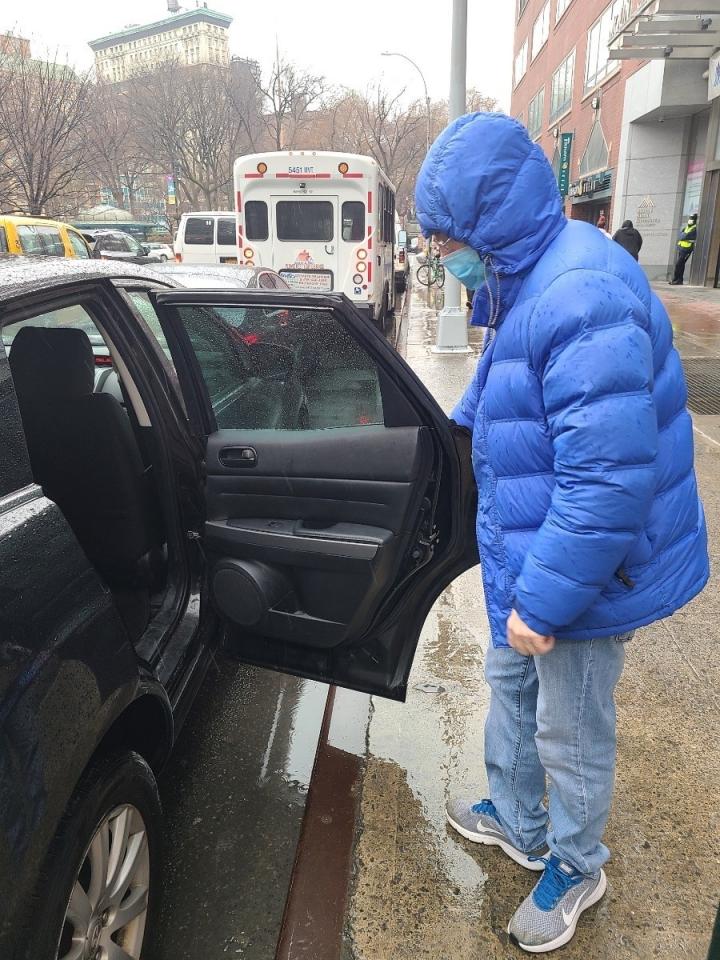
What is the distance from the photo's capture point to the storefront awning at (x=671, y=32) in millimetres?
13141

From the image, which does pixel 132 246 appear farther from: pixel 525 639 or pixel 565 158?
pixel 525 639

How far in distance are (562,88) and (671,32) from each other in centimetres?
1962

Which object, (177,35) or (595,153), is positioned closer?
(595,153)

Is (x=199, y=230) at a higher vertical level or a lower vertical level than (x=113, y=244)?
higher

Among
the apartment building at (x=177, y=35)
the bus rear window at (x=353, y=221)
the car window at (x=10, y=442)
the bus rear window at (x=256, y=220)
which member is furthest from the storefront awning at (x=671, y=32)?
the apartment building at (x=177, y=35)

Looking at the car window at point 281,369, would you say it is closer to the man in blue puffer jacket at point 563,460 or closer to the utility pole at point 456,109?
the man in blue puffer jacket at point 563,460

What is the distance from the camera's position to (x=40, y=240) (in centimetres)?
1084

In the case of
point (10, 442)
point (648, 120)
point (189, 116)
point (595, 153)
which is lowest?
point (10, 442)

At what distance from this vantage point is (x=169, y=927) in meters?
1.98

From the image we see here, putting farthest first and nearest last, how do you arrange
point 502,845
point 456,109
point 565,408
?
point 456,109 → point 502,845 → point 565,408

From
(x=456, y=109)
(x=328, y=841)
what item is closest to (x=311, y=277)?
(x=456, y=109)

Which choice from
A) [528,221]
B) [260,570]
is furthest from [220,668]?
[528,221]

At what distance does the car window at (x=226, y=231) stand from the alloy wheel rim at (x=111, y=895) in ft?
59.0

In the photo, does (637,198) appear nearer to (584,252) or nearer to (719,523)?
(719,523)
